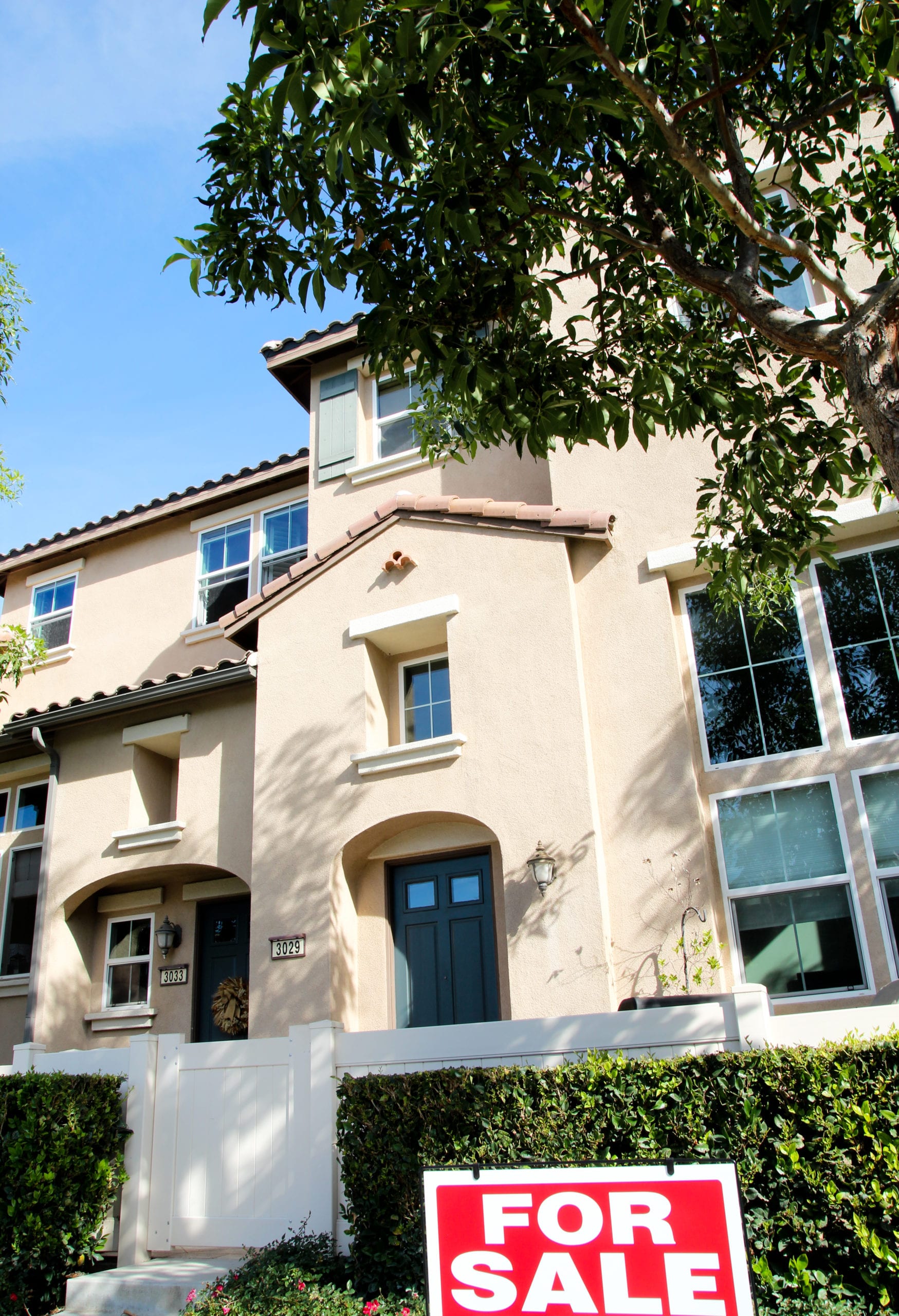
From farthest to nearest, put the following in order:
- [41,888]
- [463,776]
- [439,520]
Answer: [41,888] → [439,520] → [463,776]

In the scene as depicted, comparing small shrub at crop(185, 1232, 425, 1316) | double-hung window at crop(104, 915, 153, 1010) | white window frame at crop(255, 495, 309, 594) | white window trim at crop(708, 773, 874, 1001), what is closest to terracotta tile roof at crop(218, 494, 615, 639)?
white window frame at crop(255, 495, 309, 594)

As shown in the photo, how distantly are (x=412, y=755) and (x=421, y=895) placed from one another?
1629mm

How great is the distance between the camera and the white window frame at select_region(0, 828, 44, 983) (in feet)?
45.4

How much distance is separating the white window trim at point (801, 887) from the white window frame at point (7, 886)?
29.7ft

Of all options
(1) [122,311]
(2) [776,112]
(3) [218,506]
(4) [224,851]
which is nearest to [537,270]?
(2) [776,112]

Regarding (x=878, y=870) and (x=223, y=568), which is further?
(x=223, y=568)

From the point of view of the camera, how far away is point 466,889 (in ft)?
35.5

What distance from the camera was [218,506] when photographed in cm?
1581

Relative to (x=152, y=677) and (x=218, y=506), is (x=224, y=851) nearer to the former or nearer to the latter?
(x=152, y=677)

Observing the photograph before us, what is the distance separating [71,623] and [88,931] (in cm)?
549

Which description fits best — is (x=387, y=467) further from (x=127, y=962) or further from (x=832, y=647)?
(x=127, y=962)

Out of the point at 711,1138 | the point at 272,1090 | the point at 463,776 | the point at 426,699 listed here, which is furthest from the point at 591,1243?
the point at 426,699

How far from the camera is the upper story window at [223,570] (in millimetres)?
15125

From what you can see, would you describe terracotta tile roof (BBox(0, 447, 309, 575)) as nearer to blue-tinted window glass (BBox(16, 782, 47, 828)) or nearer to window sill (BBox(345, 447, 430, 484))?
window sill (BBox(345, 447, 430, 484))
